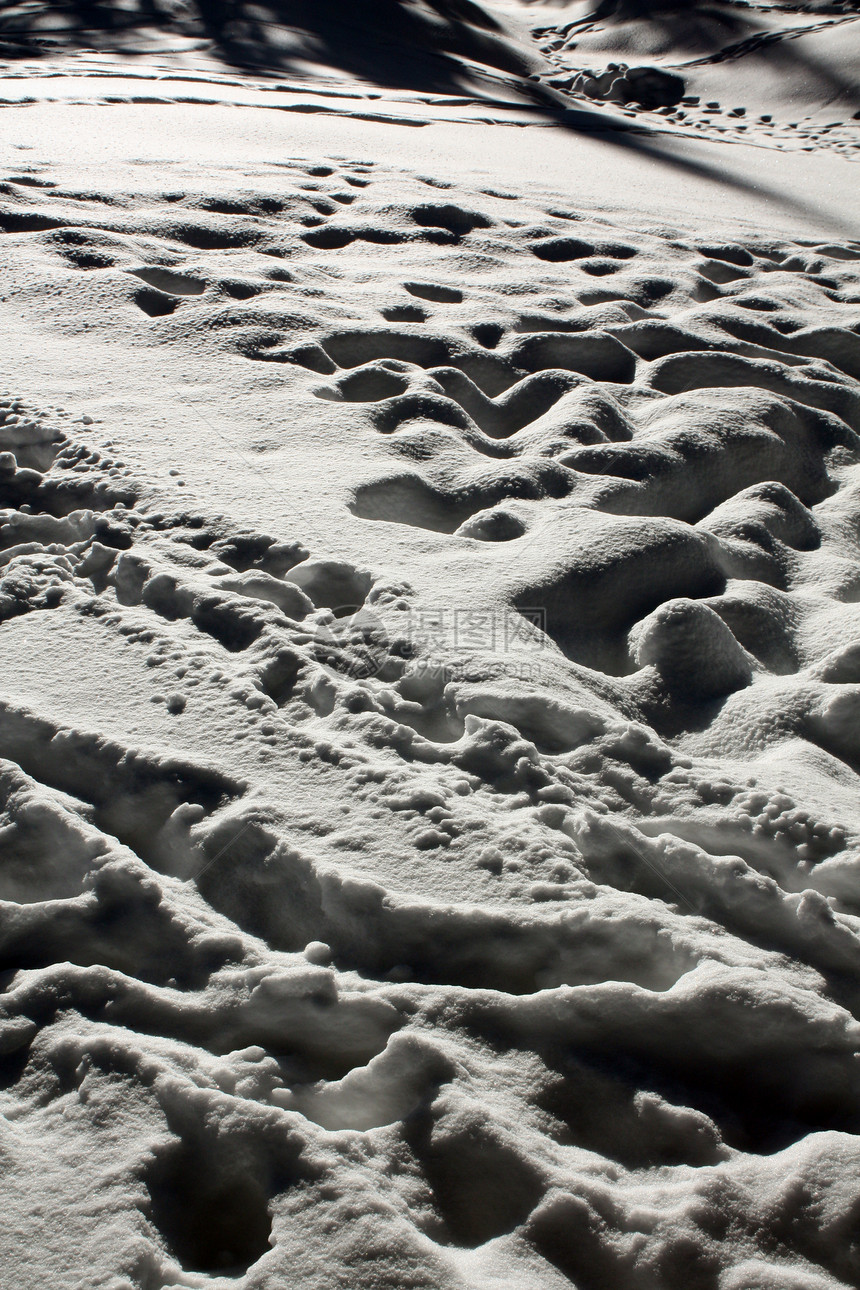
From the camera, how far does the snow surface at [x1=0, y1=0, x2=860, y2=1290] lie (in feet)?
1.98

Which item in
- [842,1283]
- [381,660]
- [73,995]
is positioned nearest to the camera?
[842,1283]

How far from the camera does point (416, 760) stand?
91 cm

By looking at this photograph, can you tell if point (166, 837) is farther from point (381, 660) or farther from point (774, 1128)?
point (774, 1128)

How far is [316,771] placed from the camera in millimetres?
883

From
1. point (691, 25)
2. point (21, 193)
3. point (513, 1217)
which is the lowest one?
point (513, 1217)

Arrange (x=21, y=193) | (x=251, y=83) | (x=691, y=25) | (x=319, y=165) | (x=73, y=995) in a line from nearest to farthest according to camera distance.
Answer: (x=73, y=995) < (x=21, y=193) < (x=319, y=165) < (x=251, y=83) < (x=691, y=25)

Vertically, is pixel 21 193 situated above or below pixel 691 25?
below

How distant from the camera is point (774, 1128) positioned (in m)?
0.66

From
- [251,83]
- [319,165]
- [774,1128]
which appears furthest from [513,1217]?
[251,83]

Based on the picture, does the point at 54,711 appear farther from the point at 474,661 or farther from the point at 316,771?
the point at 474,661

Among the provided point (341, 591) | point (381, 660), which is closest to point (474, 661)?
point (381, 660)

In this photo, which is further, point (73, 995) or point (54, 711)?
point (54, 711)

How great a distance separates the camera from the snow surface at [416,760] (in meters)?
0.60

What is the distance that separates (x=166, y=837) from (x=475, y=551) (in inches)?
22.5
